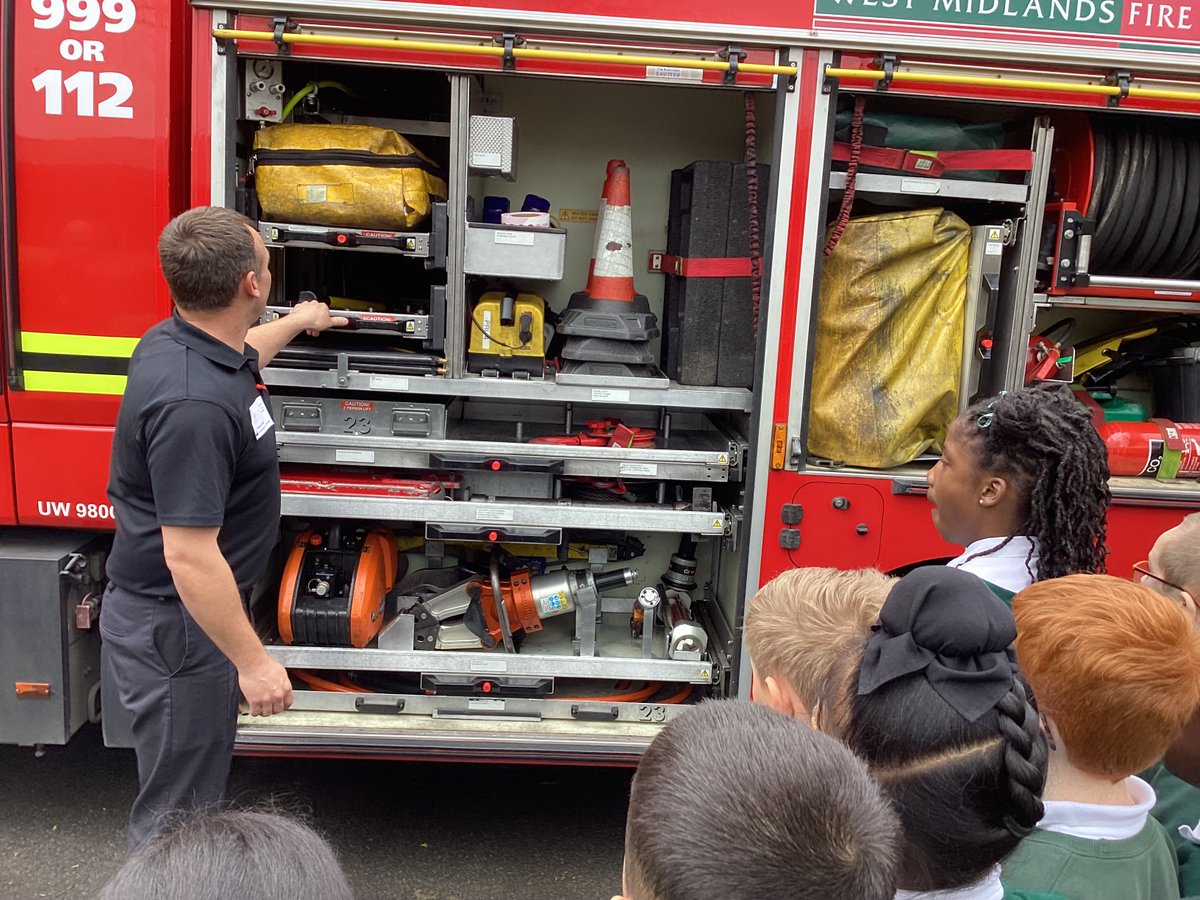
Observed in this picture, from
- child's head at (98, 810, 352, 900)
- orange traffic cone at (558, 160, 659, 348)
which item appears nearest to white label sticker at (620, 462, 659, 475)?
orange traffic cone at (558, 160, 659, 348)

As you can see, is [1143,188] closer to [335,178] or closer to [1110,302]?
[1110,302]

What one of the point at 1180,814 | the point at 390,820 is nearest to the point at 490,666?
the point at 390,820

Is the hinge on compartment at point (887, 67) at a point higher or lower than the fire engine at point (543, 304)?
higher

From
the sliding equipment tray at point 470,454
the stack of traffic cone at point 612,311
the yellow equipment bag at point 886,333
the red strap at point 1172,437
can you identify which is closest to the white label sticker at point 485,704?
the sliding equipment tray at point 470,454

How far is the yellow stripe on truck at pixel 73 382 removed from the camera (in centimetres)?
316

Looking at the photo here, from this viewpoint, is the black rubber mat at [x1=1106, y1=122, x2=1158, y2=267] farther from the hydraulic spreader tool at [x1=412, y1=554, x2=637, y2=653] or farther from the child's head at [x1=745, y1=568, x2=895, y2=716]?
the child's head at [x1=745, y1=568, x2=895, y2=716]

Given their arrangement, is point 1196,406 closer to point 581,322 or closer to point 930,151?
point 930,151

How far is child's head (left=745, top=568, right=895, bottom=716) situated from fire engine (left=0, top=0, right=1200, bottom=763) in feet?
5.68

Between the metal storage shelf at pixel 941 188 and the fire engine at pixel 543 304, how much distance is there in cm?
2

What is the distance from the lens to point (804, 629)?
1.49 metres

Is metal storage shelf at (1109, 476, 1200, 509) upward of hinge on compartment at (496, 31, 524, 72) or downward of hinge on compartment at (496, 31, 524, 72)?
downward

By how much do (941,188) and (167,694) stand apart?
3001mm

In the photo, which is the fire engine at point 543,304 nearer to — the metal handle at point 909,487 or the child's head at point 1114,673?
the metal handle at point 909,487

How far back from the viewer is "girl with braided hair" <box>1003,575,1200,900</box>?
4.27 feet
